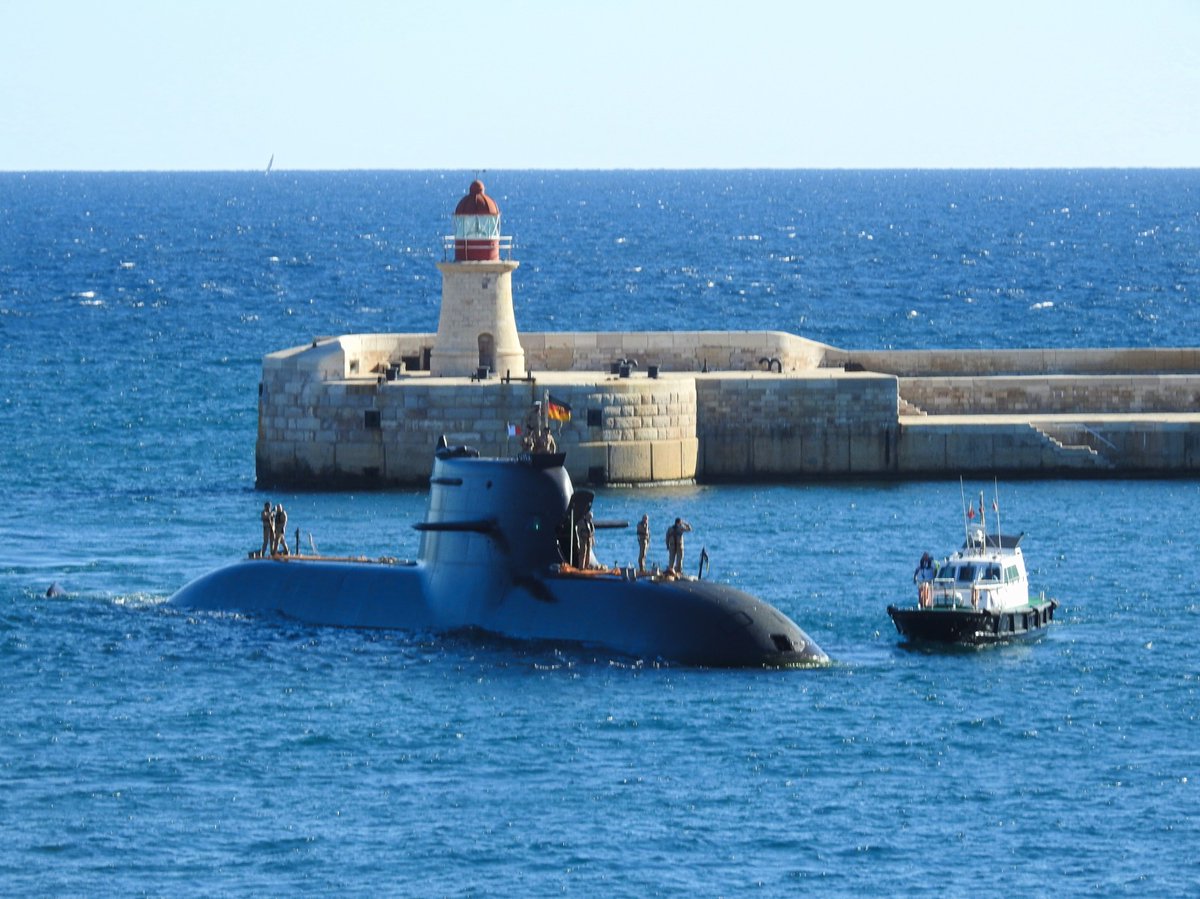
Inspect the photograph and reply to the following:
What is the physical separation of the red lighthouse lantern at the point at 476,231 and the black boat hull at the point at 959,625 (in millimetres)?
24571

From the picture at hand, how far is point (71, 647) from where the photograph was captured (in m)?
43.9

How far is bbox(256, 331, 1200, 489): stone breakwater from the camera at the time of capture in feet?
204

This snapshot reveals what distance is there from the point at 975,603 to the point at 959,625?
70cm

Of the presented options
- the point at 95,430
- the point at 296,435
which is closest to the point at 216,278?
the point at 95,430

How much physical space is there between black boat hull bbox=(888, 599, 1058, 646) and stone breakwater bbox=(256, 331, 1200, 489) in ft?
62.9

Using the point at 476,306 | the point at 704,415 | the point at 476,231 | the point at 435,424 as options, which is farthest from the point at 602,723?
the point at 476,231

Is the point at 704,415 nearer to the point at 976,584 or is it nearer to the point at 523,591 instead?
the point at 976,584

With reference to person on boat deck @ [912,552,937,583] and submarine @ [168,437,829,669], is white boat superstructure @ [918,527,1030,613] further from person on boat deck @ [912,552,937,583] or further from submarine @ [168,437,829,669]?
submarine @ [168,437,829,669]

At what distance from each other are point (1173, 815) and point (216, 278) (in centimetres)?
11890

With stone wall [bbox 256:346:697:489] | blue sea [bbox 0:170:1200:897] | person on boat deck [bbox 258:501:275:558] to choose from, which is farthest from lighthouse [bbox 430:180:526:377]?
person on boat deck [bbox 258:501:275:558]

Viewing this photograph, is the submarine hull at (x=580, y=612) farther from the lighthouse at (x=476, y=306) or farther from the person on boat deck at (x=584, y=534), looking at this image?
the lighthouse at (x=476, y=306)

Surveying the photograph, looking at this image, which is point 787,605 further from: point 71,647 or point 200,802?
point 200,802

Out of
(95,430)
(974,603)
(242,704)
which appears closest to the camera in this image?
(242,704)

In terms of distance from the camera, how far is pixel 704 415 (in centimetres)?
6488
